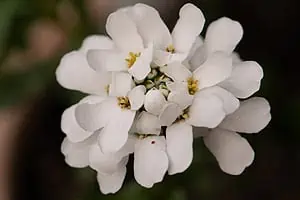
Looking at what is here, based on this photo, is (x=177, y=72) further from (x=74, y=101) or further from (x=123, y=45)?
(x=74, y=101)

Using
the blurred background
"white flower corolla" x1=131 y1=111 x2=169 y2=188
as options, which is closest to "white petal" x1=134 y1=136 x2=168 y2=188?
"white flower corolla" x1=131 y1=111 x2=169 y2=188

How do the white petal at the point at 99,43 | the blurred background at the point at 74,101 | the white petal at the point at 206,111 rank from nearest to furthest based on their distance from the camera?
1. the white petal at the point at 206,111
2. the white petal at the point at 99,43
3. the blurred background at the point at 74,101

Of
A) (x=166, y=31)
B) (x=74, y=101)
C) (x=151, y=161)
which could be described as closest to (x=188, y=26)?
(x=166, y=31)

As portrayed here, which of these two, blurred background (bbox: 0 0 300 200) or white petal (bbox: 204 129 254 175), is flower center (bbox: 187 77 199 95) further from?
blurred background (bbox: 0 0 300 200)

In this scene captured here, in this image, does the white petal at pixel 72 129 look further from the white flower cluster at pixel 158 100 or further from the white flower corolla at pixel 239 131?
the white flower corolla at pixel 239 131

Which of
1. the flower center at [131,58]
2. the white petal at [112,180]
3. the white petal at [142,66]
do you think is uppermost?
the white petal at [142,66]

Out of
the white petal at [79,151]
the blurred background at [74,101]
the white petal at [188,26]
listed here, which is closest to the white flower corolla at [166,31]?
the white petal at [188,26]

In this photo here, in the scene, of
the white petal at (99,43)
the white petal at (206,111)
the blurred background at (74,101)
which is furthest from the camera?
the blurred background at (74,101)

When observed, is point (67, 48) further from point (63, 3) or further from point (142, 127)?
point (142, 127)
